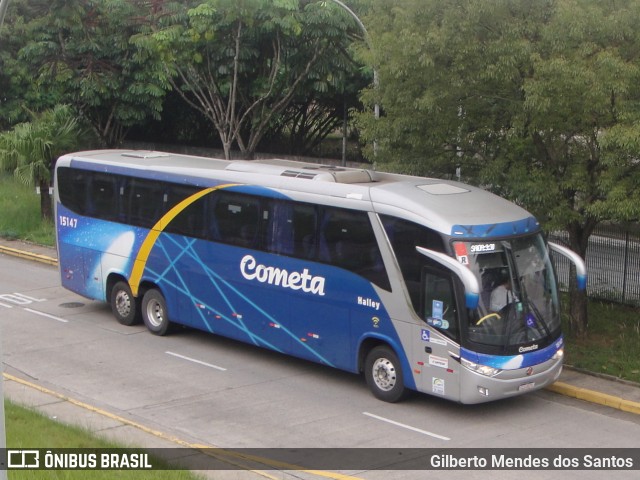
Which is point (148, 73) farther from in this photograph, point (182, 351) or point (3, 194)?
point (182, 351)

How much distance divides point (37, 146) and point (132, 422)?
637 inches

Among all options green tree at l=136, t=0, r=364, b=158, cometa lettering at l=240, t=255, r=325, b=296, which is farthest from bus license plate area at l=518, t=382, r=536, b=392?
green tree at l=136, t=0, r=364, b=158

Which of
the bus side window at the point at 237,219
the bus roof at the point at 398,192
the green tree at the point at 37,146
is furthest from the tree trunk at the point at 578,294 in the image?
the green tree at the point at 37,146

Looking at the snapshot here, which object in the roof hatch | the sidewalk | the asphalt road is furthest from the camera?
the roof hatch

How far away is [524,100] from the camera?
51.3 feet

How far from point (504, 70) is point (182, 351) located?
24.5 feet

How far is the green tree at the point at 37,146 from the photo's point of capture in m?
27.6

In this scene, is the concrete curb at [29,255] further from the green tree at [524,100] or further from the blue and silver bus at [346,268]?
the green tree at [524,100]

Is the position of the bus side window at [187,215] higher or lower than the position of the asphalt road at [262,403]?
higher

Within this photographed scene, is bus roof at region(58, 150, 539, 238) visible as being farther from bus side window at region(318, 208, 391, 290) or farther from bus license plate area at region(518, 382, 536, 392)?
bus license plate area at region(518, 382, 536, 392)

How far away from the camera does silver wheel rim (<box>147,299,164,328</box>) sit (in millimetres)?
18375

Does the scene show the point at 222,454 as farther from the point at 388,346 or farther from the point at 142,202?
the point at 142,202

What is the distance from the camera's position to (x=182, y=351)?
1745 cm

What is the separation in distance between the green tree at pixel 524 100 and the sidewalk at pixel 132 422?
7.97 ft
